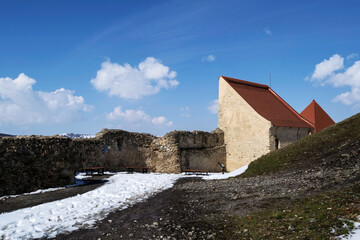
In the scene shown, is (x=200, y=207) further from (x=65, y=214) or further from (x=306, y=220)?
(x=65, y=214)

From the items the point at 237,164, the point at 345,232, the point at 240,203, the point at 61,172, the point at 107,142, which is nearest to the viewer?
the point at 345,232

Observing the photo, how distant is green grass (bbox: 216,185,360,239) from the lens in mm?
5561

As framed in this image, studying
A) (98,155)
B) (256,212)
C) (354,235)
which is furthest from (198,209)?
(98,155)

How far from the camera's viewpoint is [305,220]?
6199mm

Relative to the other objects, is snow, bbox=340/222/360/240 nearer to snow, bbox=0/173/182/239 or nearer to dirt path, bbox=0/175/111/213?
snow, bbox=0/173/182/239

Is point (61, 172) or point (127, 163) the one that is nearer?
point (61, 172)

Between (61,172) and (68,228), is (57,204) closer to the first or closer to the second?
(68,228)

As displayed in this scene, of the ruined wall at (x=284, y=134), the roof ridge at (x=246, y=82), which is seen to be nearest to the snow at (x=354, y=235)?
the ruined wall at (x=284, y=134)

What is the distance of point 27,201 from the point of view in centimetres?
1048

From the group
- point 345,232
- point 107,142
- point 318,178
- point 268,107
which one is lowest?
point 345,232

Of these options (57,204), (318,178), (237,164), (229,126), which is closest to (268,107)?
(229,126)

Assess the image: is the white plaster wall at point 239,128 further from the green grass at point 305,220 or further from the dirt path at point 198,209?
the green grass at point 305,220

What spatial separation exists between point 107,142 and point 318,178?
16.8 m

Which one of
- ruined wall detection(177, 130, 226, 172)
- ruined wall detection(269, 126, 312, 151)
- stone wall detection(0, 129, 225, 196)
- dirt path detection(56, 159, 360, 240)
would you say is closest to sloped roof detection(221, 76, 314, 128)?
ruined wall detection(269, 126, 312, 151)
